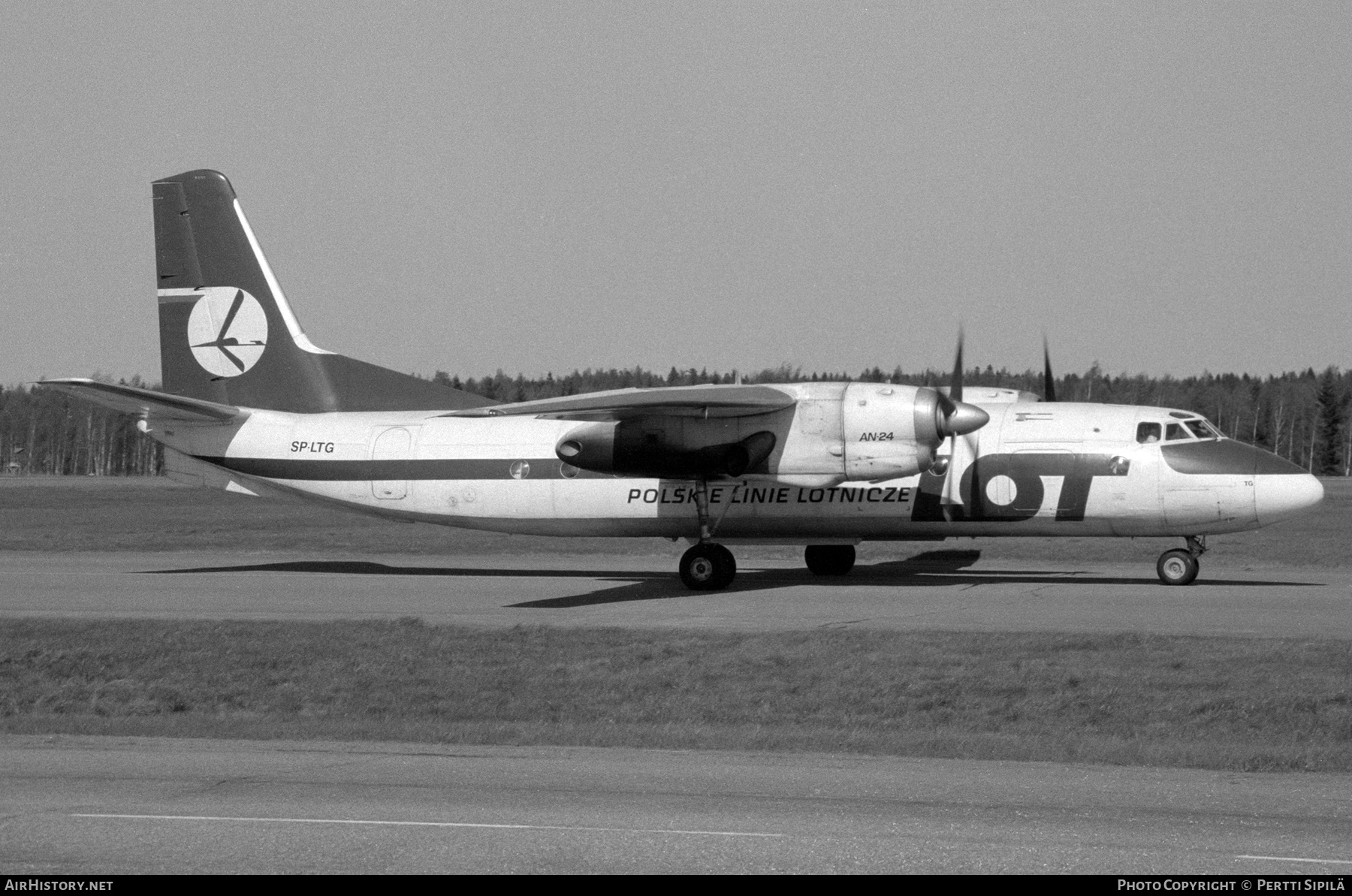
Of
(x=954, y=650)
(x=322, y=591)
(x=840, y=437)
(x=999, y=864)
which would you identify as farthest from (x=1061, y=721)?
(x=322, y=591)

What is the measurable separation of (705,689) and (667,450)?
890 centimetres

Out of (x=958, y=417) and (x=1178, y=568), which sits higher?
(x=958, y=417)

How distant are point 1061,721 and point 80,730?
1021 centimetres

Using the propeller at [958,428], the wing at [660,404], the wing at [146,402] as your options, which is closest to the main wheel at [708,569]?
the wing at [660,404]

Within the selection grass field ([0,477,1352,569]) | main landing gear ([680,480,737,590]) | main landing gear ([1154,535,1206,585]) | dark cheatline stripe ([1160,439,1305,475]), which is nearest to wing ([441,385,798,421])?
main landing gear ([680,480,737,590])

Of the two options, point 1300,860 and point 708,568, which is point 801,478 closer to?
point 708,568

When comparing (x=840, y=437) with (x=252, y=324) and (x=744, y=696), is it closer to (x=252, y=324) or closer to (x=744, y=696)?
(x=744, y=696)

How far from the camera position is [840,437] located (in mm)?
24156

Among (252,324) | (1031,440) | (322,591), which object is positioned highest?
(252,324)

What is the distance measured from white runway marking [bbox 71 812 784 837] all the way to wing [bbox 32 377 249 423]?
58.0 ft

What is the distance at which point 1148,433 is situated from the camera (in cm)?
2456

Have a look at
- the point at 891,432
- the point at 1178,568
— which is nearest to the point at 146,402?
the point at 891,432

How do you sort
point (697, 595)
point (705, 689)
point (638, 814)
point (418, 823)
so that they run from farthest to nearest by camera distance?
point (697, 595), point (705, 689), point (638, 814), point (418, 823)

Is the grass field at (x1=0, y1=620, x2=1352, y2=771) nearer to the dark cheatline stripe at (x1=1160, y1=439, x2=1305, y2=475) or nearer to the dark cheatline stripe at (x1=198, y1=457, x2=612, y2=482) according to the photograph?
the dark cheatline stripe at (x1=1160, y1=439, x2=1305, y2=475)
